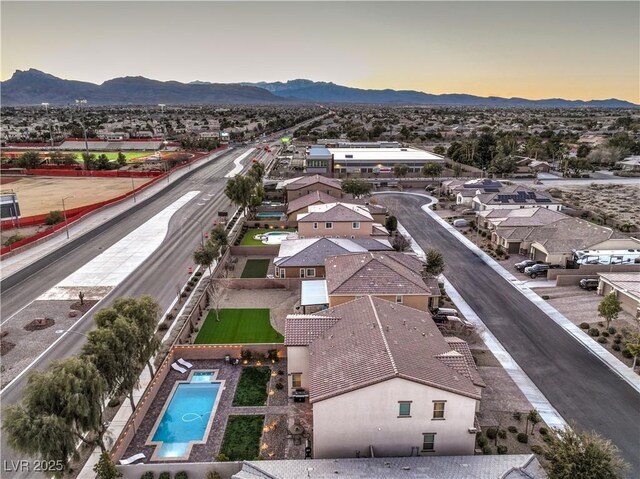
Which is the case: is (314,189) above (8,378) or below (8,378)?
above

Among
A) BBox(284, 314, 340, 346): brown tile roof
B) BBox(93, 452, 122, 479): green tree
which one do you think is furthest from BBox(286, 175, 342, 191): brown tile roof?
BBox(93, 452, 122, 479): green tree

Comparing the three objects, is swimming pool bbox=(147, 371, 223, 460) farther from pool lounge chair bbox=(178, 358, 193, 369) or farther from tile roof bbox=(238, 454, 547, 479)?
tile roof bbox=(238, 454, 547, 479)

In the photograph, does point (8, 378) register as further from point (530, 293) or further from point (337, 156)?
point (337, 156)

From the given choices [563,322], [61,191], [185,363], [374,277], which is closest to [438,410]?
[374,277]

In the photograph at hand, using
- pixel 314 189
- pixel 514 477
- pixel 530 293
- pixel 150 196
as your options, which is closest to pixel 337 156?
pixel 314 189

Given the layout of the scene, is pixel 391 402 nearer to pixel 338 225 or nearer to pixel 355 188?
pixel 338 225

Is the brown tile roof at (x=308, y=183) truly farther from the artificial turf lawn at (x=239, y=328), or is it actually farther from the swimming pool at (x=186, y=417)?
the swimming pool at (x=186, y=417)
